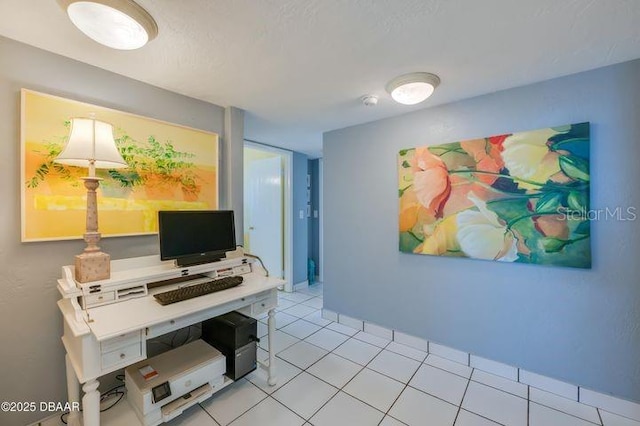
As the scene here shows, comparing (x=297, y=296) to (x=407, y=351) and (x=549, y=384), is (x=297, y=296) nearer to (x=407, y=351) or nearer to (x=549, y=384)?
(x=407, y=351)

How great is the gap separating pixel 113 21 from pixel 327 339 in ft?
8.90

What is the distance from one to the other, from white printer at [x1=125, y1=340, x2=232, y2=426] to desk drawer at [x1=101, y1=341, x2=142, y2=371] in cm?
29

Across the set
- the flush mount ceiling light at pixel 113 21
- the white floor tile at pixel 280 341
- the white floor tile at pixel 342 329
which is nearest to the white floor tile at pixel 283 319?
the white floor tile at pixel 280 341

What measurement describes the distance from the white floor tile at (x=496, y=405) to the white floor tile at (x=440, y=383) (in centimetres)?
5

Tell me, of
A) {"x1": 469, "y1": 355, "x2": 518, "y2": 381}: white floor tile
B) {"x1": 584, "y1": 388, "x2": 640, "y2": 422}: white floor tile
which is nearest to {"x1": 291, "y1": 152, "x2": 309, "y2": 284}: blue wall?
{"x1": 469, "y1": 355, "x2": 518, "y2": 381}: white floor tile

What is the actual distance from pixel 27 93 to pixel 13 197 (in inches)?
22.6

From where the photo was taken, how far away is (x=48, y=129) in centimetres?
150

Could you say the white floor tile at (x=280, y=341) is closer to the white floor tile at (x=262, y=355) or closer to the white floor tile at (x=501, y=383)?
the white floor tile at (x=262, y=355)

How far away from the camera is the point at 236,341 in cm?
179

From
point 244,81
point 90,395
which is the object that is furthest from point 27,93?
point 90,395

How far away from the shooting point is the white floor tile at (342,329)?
271 centimetres

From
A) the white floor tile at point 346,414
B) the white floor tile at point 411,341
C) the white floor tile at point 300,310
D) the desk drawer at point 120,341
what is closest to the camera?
the desk drawer at point 120,341

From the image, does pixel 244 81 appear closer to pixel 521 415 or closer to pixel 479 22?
pixel 479 22

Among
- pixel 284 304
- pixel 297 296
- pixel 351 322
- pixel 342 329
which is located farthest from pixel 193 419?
pixel 297 296
